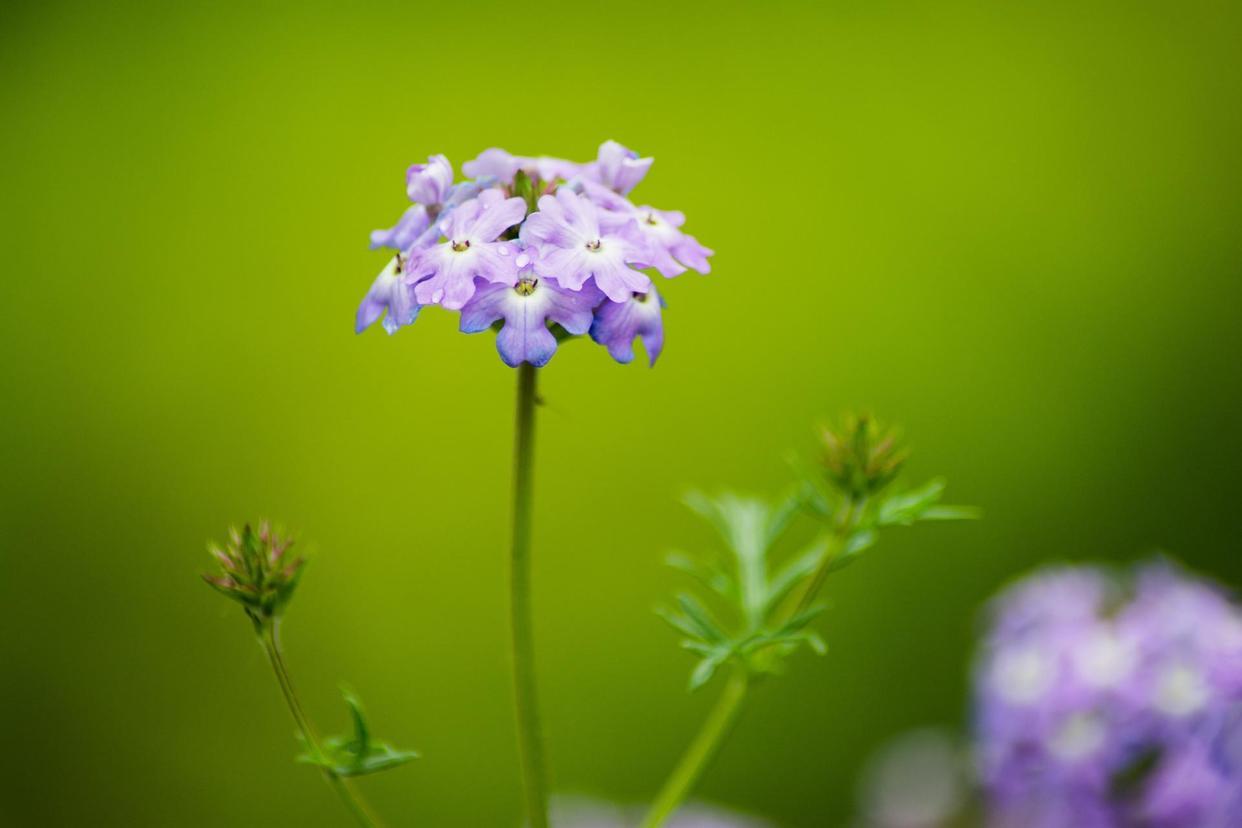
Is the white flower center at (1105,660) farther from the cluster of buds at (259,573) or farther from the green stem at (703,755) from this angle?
the cluster of buds at (259,573)

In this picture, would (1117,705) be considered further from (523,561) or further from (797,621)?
(523,561)

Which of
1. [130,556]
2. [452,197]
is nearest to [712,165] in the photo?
[130,556]

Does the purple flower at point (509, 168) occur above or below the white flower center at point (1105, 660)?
above

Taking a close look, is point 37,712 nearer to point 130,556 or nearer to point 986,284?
point 130,556

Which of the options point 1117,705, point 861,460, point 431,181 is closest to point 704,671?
point 861,460

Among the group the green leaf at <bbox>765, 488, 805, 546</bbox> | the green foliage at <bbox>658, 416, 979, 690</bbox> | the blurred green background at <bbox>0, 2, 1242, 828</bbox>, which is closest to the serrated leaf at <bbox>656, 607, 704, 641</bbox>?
the green foliage at <bbox>658, 416, 979, 690</bbox>

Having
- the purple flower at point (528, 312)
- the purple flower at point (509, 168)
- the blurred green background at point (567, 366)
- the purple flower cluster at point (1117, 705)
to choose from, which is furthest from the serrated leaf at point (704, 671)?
the blurred green background at point (567, 366)
